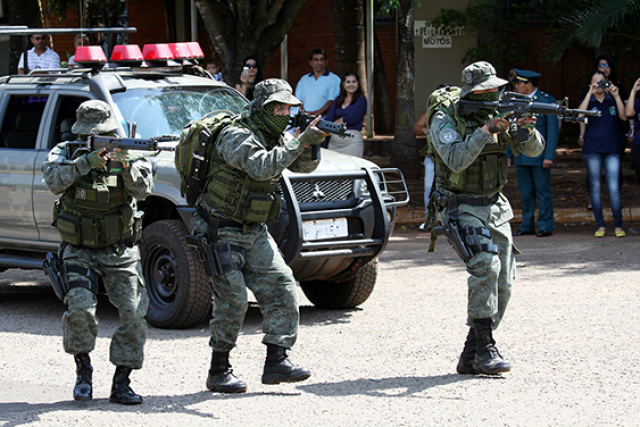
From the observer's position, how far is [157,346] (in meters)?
6.81

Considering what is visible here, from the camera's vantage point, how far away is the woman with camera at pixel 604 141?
10.8 m

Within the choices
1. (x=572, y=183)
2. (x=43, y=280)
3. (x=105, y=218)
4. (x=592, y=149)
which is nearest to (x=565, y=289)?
(x=592, y=149)

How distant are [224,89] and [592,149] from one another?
15.6 feet

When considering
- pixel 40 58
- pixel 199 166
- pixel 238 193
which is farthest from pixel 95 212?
pixel 40 58

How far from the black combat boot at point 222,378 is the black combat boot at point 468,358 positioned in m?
1.36

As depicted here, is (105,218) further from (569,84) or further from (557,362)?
(569,84)

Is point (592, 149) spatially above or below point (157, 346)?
above

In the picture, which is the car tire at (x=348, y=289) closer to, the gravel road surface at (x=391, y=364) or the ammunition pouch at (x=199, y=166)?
the gravel road surface at (x=391, y=364)

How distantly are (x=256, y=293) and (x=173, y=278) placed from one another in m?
1.88

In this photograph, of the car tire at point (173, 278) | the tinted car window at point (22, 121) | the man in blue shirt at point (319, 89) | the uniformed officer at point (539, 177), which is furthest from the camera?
the man in blue shirt at point (319, 89)

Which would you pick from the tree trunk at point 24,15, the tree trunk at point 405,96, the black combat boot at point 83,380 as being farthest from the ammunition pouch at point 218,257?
the tree trunk at point 24,15

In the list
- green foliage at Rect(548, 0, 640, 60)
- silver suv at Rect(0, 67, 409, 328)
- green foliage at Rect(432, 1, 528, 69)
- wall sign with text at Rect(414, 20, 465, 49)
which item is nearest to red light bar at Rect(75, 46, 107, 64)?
silver suv at Rect(0, 67, 409, 328)

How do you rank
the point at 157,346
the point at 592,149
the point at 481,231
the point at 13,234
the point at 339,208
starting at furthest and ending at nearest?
the point at 592,149 < the point at 13,234 < the point at 339,208 < the point at 157,346 < the point at 481,231

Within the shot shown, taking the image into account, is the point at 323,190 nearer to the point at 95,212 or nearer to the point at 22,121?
the point at 95,212
